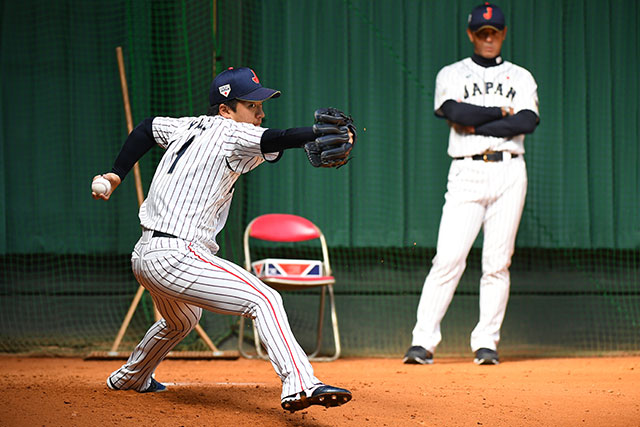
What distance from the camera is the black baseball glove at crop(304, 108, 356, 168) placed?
3238 millimetres

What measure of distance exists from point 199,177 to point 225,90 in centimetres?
53

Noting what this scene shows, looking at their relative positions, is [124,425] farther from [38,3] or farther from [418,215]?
[38,3]

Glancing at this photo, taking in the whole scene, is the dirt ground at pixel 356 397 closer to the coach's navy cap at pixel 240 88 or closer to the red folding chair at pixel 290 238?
the red folding chair at pixel 290 238

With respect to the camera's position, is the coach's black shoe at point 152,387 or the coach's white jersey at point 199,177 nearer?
the coach's white jersey at point 199,177

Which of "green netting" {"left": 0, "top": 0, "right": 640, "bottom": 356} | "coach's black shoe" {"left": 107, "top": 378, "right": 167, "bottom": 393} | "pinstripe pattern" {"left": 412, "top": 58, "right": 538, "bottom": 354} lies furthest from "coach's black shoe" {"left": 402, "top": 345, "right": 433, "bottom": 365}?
"coach's black shoe" {"left": 107, "top": 378, "right": 167, "bottom": 393}

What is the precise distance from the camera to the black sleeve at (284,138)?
3.30 metres

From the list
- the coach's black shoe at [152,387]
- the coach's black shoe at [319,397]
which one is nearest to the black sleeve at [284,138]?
the coach's black shoe at [319,397]

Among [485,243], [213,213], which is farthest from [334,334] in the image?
[213,213]

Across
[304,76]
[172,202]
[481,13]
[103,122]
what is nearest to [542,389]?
[172,202]

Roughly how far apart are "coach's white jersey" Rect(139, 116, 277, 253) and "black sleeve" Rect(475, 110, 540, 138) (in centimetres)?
299

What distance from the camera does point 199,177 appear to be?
359cm

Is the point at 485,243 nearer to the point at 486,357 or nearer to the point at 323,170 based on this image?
the point at 486,357

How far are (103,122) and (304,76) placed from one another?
1.87 m

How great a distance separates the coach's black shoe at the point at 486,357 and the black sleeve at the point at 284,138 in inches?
130
